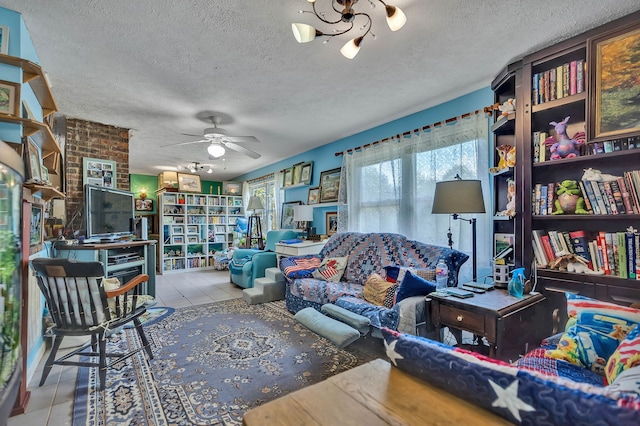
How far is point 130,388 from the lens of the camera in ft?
6.30

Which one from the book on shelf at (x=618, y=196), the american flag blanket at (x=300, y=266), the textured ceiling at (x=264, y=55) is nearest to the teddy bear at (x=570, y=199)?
the book on shelf at (x=618, y=196)

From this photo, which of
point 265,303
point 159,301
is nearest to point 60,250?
point 159,301

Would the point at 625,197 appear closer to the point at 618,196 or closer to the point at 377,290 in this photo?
the point at 618,196

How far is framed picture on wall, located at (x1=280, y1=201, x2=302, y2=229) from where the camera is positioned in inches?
224

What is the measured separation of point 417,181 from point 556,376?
2.71m

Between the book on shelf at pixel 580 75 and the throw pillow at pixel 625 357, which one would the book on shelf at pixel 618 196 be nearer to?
the book on shelf at pixel 580 75

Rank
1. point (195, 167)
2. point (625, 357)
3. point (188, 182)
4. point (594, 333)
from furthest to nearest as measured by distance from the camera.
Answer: point (188, 182), point (195, 167), point (594, 333), point (625, 357)

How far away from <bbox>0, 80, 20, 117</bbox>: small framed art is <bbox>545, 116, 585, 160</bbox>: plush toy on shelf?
3.53 m

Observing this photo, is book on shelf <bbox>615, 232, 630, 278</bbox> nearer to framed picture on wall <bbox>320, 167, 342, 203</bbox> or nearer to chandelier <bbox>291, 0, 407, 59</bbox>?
chandelier <bbox>291, 0, 407, 59</bbox>

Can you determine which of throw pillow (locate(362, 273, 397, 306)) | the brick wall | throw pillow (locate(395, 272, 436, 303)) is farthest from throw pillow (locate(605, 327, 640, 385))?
the brick wall

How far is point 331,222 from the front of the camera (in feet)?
15.5

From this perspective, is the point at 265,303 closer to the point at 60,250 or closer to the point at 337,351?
the point at 337,351

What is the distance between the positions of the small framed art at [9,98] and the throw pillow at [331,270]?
9.34 ft

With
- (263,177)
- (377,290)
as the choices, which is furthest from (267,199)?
(377,290)
